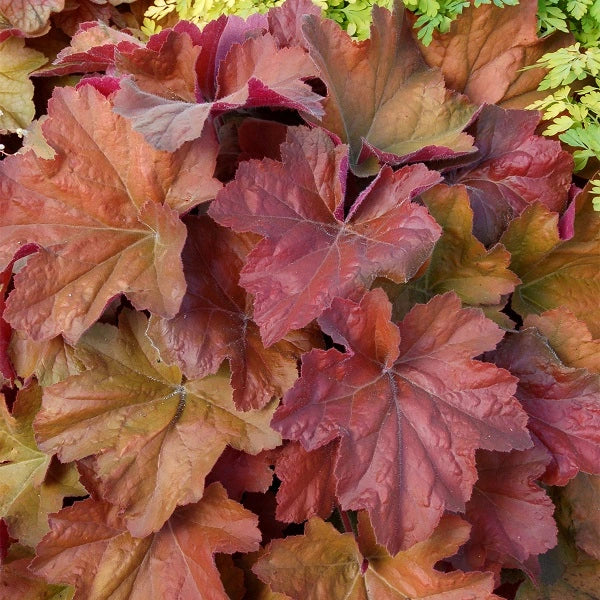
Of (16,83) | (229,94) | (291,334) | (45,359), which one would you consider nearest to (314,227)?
(291,334)

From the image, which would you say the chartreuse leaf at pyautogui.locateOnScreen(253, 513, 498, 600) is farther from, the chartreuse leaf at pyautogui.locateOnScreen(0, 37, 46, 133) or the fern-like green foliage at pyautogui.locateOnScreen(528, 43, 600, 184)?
the chartreuse leaf at pyautogui.locateOnScreen(0, 37, 46, 133)

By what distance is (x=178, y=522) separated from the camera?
3.82 ft

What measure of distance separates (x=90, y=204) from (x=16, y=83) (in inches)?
33.6

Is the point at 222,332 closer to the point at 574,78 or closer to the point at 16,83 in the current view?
the point at 574,78

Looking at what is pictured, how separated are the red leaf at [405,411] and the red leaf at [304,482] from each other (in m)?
0.10

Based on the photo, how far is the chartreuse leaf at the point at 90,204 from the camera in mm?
1048

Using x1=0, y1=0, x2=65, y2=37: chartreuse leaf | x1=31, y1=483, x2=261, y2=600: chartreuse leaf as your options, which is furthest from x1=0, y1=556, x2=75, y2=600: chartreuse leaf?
x1=0, y1=0, x2=65, y2=37: chartreuse leaf

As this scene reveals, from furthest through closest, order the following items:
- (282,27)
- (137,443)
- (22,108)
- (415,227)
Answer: (22,108), (282,27), (137,443), (415,227)

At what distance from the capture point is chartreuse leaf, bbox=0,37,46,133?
1.75 m

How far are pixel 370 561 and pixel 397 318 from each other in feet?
1.35

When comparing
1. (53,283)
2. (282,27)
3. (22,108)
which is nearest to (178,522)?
(53,283)

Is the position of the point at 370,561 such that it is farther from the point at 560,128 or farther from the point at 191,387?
the point at 560,128

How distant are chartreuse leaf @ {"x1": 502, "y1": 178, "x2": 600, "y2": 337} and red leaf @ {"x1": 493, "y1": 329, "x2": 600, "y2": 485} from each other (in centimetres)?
16

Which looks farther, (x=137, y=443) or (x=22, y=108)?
(x=22, y=108)
